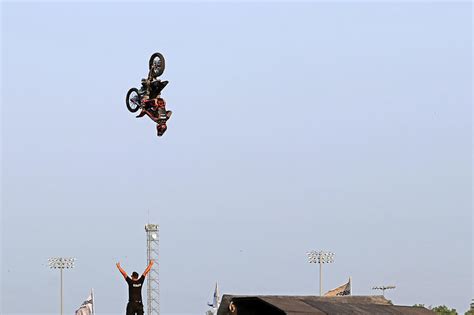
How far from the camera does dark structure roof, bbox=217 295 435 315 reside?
23516mm

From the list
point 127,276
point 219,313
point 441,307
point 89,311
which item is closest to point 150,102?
point 127,276

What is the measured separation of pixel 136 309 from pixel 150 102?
6.31 metres

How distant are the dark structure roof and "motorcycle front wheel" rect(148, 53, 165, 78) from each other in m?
8.90

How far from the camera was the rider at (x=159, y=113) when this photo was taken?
33.1m

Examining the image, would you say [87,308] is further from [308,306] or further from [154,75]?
[308,306]

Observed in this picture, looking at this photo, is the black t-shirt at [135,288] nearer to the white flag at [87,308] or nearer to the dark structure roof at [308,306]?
the dark structure roof at [308,306]

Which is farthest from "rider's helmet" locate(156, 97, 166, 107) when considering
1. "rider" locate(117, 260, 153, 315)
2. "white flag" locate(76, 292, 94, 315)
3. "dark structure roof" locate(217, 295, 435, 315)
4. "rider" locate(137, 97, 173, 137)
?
"white flag" locate(76, 292, 94, 315)

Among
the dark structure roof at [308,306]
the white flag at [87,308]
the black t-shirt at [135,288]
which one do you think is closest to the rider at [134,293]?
the black t-shirt at [135,288]

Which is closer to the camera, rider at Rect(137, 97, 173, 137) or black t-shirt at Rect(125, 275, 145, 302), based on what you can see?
black t-shirt at Rect(125, 275, 145, 302)

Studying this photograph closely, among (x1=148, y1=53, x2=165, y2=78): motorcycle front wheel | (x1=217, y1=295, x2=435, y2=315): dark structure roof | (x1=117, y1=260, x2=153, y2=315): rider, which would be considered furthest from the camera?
(x1=148, y1=53, x2=165, y2=78): motorcycle front wheel

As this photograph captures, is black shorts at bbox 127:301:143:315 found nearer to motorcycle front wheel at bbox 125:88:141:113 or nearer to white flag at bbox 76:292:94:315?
motorcycle front wheel at bbox 125:88:141:113

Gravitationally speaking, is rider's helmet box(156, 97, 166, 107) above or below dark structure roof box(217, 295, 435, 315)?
above

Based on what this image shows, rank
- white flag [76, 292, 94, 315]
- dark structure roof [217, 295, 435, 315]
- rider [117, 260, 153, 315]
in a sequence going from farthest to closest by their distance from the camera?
1. white flag [76, 292, 94, 315]
2. rider [117, 260, 153, 315]
3. dark structure roof [217, 295, 435, 315]

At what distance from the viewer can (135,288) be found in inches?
1194
